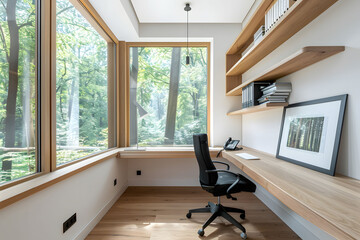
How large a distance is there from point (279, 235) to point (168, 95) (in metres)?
2.47

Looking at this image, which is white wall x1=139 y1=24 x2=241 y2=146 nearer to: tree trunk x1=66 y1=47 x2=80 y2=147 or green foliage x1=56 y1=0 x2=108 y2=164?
green foliage x1=56 y1=0 x2=108 y2=164

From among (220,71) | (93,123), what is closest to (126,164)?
(93,123)

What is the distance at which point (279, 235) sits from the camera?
5.92ft

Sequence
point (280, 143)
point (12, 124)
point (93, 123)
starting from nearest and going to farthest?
point (12, 124) → point (280, 143) → point (93, 123)

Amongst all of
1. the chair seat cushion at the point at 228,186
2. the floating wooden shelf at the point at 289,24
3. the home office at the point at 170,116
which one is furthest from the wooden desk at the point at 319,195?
the floating wooden shelf at the point at 289,24

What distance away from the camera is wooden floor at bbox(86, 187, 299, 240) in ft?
5.97

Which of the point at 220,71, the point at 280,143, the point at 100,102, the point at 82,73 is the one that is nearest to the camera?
the point at 280,143

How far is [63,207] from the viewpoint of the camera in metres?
1.46

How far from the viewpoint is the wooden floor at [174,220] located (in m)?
1.82

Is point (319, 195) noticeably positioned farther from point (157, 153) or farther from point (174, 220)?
point (157, 153)

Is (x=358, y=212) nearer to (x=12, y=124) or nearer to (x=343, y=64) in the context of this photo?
(x=343, y=64)

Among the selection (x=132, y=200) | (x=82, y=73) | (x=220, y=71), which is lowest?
(x=132, y=200)

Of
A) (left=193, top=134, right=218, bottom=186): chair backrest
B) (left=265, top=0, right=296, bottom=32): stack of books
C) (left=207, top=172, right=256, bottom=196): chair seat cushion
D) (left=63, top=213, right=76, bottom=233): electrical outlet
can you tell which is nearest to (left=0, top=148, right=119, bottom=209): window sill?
(left=63, top=213, right=76, bottom=233): electrical outlet

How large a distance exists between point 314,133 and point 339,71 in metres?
0.49
